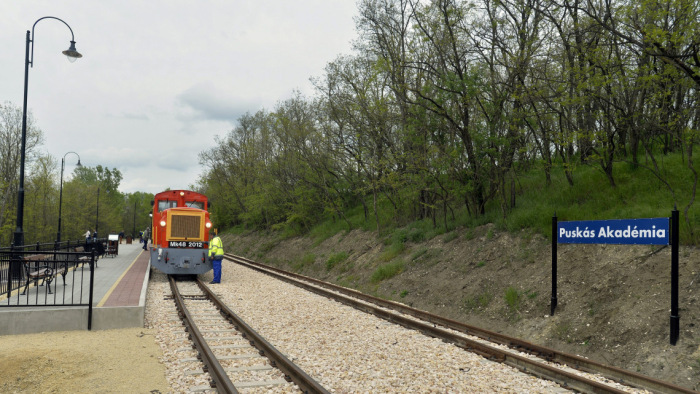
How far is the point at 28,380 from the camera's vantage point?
6113mm

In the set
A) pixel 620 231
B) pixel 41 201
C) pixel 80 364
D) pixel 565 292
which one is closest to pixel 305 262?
pixel 565 292

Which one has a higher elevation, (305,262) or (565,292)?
(565,292)

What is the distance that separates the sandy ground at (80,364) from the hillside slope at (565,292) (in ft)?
21.7

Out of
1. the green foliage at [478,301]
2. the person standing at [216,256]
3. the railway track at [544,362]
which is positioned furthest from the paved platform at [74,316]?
the green foliage at [478,301]

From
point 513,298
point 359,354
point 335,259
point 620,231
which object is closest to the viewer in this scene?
point 359,354

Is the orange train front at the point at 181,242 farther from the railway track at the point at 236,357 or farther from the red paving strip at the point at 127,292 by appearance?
the railway track at the point at 236,357

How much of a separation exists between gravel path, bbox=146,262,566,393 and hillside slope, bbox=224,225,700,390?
1941mm

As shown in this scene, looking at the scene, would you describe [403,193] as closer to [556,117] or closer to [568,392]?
[556,117]

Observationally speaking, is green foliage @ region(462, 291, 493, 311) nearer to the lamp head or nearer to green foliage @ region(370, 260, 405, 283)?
green foliage @ region(370, 260, 405, 283)

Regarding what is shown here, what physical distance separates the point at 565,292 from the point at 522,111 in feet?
19.7

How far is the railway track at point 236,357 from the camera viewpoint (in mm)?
5927

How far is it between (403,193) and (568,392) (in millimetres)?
12556

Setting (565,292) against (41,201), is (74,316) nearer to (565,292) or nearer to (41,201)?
(565,292)

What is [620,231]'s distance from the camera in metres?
8.25
